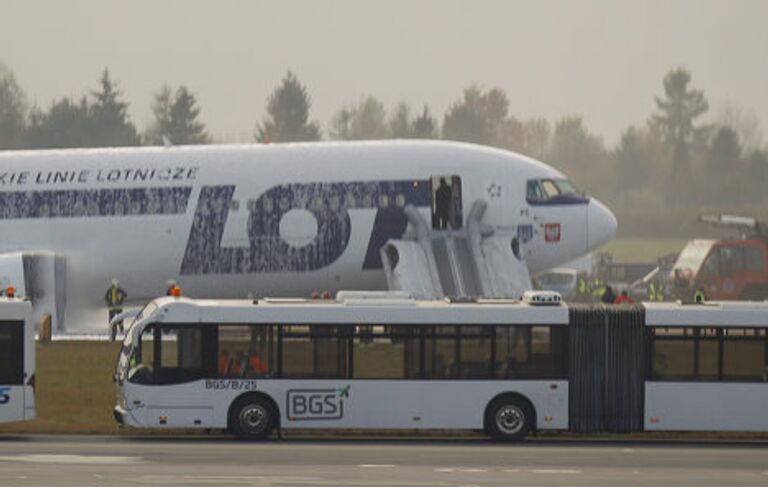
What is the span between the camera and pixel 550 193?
7619 centimetres

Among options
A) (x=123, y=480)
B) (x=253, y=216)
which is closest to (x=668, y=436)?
(x=123, y=480)

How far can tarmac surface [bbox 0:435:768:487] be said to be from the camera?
38000 millimetres

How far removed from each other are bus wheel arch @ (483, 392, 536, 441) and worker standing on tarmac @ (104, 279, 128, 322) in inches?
1300

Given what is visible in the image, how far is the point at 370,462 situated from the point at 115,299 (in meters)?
38.6

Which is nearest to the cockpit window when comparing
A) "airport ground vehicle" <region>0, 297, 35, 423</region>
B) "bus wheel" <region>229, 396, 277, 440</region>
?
"bus wheel" <region>229, 396, 277, 440</region>

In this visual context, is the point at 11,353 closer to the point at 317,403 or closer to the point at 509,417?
the point at 317,403

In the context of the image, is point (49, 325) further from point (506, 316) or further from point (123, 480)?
point (123, 480)

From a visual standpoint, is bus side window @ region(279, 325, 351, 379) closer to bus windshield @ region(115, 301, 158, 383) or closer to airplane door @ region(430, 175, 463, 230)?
bus windshield @ region(115, 301, 158, 383)

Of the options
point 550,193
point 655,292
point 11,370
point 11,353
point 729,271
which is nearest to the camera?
point 11,370

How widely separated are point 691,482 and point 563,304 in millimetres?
10344

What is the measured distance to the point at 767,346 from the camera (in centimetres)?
4766

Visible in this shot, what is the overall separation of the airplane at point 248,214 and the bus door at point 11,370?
2883cm

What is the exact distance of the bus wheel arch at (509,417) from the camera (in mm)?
47031

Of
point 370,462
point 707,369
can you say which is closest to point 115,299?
point 707,369
